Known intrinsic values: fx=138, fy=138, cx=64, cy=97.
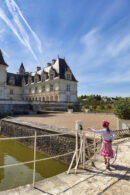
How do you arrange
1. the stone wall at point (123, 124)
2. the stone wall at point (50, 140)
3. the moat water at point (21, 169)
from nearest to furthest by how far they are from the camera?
the moat water at point (21, 169) → the stone wall at point (50, 140) → the stone wall at point (123, 124)

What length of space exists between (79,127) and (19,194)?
2.87 m

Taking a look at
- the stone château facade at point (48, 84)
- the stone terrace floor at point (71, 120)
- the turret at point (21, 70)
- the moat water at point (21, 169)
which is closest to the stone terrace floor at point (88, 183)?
the moat water at point (21, 169)

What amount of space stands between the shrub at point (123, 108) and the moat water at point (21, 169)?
4277 millimetres

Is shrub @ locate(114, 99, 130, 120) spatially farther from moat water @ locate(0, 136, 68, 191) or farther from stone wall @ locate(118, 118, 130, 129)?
moat water @ locate(0, 136, 68, 191)

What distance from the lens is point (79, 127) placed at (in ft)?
16.5

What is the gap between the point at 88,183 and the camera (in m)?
3.06

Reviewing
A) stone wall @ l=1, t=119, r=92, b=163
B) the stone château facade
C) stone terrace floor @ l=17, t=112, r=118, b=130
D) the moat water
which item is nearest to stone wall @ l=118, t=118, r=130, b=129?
stone terrace floor @ l=17, t=112, r=118, b=130

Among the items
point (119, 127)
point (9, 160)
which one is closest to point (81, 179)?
point (119, 127)

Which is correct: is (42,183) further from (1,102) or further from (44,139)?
(1,102)

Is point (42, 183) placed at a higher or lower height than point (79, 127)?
lower

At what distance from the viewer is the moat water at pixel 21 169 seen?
557 cm

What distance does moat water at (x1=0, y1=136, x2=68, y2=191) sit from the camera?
557 centimetres

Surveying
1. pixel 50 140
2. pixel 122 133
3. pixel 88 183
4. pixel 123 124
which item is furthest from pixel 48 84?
pixel 88 183

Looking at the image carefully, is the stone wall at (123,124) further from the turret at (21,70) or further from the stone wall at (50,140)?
the turret at (21,70)
